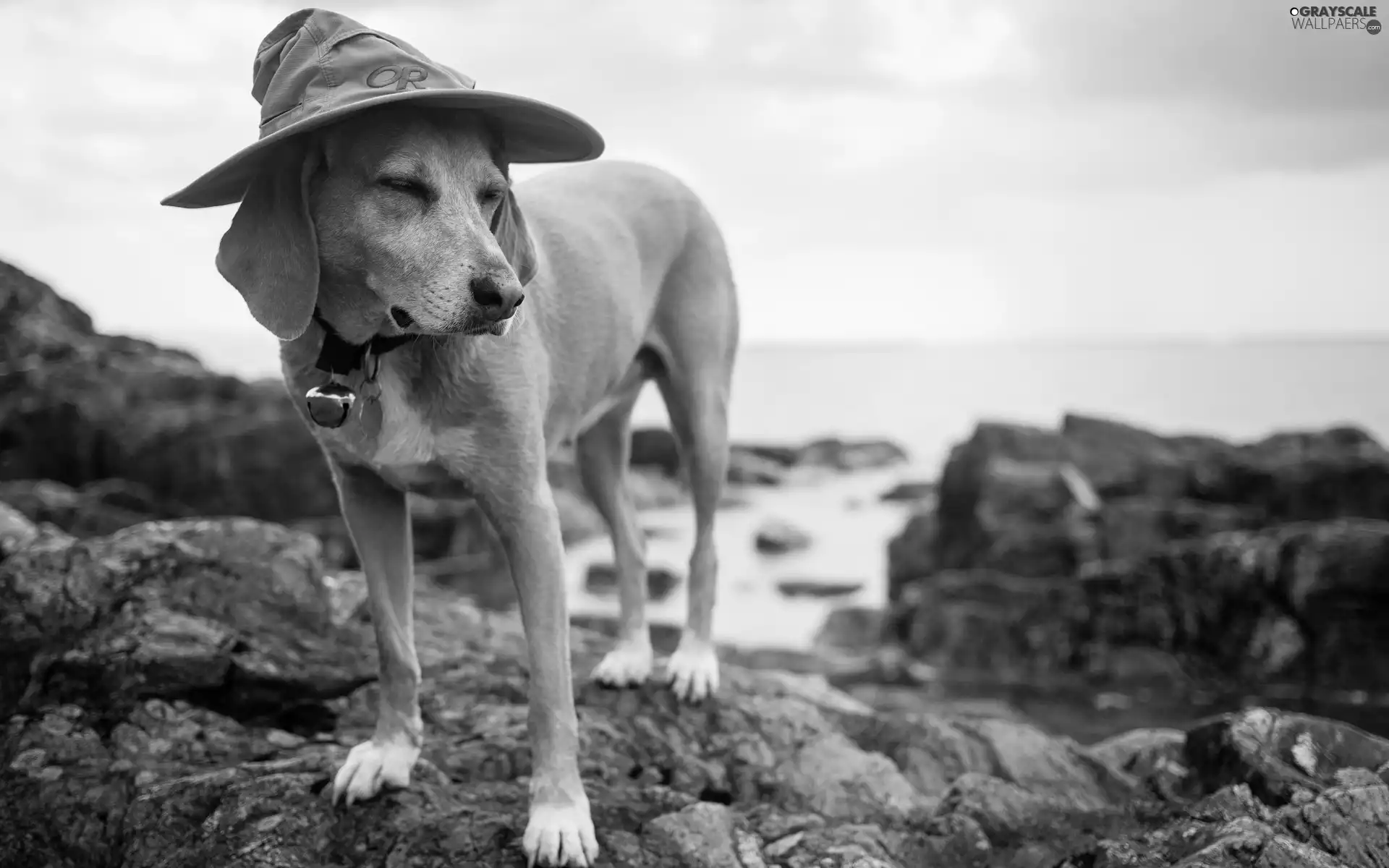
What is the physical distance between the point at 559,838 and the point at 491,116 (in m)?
2.35

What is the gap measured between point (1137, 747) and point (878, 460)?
28308 millimetres

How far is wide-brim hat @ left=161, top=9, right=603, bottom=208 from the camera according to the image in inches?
120

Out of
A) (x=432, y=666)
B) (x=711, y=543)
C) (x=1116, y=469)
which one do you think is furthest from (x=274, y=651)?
(x=1116, y=469)

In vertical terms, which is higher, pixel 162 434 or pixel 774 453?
pixel 162 434

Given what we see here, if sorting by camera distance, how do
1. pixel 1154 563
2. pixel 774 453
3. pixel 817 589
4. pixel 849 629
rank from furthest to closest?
pixel 774 453, pixel 817 589, pixel 849 629, pixel 1154 563

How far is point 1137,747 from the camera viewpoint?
20.5ft

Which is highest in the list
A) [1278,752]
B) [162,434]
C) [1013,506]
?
[1278,752]

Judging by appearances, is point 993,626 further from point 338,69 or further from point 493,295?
point 338,69

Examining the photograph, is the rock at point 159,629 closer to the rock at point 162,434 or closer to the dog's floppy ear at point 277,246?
the dog's floppy ear at point 277,246

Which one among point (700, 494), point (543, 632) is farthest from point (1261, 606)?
point (543, 632)

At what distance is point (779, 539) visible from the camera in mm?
22766

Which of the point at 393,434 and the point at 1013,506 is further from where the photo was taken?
the point at 1013,506

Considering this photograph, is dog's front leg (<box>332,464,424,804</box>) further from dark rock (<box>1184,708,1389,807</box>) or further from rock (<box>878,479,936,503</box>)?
rock (<box>878,479,936,503</box>)

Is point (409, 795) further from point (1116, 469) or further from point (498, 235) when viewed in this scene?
point (1116, 469)
